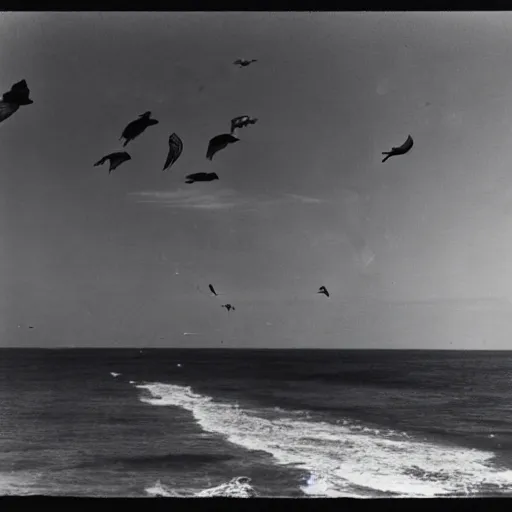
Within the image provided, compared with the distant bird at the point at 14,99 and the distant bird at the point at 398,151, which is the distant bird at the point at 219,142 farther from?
the distant bird at the point at 14,99

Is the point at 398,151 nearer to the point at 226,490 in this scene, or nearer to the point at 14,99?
the point at 14,99

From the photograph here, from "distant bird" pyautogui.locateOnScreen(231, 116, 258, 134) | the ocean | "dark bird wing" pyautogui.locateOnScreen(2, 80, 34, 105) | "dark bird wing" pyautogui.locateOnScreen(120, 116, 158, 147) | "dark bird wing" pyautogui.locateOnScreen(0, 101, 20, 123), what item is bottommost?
the ocean

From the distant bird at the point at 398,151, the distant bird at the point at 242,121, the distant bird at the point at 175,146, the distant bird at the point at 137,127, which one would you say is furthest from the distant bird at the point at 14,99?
the distant bird at the point at 398,151

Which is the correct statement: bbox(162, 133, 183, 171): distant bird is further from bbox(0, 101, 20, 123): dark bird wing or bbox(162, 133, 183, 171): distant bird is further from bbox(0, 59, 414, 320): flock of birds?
bbox(0, 101, 20, 123): dark bird wing

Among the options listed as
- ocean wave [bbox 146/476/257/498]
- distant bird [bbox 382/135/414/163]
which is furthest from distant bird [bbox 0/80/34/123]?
ocean wave [bbox 146/476/257/498]

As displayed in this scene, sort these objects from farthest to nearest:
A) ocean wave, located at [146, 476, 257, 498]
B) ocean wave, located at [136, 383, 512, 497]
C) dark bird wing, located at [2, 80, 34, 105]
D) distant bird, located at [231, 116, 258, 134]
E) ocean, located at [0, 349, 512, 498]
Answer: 1. ocean, located at [0, 349, 512, 498]
2. ocean wave, located at [136, 383, 512, 497]
3. ocean wave, located at [146, 476, 257, 498]
4. distant bird, located at [231, 116, 258, 134]
5. dark bird wing, located at [2, 80, 34, 105]
